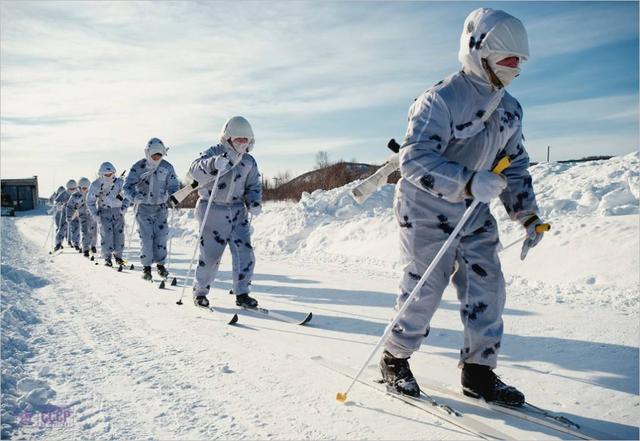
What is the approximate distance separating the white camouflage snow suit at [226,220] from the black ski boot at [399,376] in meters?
3.27

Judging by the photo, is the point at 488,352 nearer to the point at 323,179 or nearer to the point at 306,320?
the point at 306,320

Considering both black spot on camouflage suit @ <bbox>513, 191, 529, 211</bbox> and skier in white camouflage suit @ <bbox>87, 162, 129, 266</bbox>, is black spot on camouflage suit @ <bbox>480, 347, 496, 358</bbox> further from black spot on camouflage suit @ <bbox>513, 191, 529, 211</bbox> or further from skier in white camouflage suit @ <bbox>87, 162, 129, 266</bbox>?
skier in white camouflage suit @ <bbox>87, 162, 129, 266</bbox>

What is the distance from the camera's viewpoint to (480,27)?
2.98 m

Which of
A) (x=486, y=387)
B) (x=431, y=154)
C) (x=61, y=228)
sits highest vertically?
(x=431, y=154)

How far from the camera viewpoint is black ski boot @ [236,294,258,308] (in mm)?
6254

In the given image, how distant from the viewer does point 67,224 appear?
17422mm

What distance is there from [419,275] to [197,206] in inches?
161

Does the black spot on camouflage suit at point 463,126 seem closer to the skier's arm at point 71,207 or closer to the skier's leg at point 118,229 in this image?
the skier's leg at point 118,229

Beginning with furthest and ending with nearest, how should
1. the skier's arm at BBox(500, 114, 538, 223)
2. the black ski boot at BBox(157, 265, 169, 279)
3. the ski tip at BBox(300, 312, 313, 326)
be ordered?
the black ski boot at BBox(157, 265, 169, 279) < the ski tip at BBox(300, 312, 313, 326) < the skier's arm at BBox(500, 114, 538, 223)

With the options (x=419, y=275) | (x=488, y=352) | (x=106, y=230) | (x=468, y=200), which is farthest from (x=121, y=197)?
(x=488, y=352)

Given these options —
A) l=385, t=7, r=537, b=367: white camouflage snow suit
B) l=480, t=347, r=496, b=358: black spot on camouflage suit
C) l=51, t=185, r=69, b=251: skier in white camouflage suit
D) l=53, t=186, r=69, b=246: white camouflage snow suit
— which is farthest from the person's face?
l=53, t=186, r=69, b=246: white camouflage snow suit

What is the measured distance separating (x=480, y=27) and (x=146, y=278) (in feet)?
24.6

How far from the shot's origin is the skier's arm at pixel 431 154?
9.41 ft

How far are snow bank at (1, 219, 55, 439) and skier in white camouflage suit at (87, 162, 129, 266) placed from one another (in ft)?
14.6
